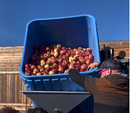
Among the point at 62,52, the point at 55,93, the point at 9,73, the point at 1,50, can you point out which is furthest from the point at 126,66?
the point at 1,50

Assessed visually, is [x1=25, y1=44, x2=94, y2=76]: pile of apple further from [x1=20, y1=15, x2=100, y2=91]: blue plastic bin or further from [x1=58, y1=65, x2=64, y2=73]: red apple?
[x1=20, y1=15, x2=100, y2=91]: blue plastic bin

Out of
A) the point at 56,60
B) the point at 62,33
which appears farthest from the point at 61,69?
the point at 62,33

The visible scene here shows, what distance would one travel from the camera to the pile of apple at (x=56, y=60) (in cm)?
225

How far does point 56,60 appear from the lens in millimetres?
2561

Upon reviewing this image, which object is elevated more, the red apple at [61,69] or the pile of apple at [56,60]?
the pile of apple at [56,60]

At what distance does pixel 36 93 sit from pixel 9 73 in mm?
4611

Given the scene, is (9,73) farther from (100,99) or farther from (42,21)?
(100,99)

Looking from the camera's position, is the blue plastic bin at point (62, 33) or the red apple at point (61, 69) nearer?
the red apple at point (61, 69)

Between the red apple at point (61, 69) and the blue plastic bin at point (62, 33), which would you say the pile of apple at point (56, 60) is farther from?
the blue plastic bin at point (62, 33)

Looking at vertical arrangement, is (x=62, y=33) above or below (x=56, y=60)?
above

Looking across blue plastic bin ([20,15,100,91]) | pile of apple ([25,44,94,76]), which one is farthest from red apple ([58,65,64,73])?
blue plastic bin ([20,15,100,91])

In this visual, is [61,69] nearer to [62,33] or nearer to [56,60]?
[56,60]

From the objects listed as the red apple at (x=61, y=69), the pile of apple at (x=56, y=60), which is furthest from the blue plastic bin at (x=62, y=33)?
the red apple at (x=61, y=69)

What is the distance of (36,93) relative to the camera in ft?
5.69
